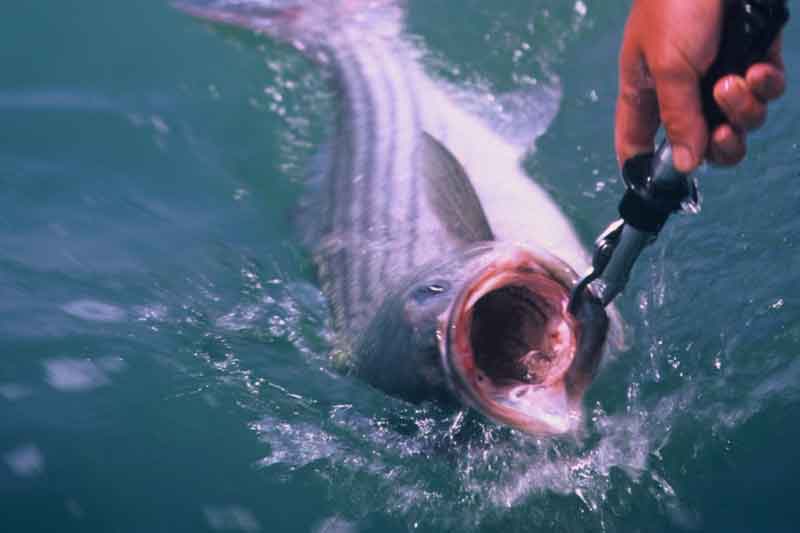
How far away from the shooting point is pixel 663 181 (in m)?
1.84

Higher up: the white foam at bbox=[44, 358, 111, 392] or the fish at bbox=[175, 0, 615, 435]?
the fish at bbox=[175, 0, 615, 435]

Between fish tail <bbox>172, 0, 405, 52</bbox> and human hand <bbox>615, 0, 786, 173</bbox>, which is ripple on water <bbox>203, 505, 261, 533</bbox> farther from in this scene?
fish tail <bbox>172, 0, 405, 52</bbox>

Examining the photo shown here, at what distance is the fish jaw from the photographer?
7.17 feet

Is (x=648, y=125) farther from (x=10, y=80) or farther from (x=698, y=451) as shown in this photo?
(x=10, y=80)

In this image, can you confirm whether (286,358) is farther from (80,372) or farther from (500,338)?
(500,338)

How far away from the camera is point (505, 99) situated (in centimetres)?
443

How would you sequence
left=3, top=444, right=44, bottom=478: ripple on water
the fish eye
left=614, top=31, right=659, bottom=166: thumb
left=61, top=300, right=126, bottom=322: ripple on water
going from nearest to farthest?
left=614, top=31, right=659, bottom=166: thumb, the fish eye, left=3, top=444, right=44, bottom=478: ripple on water, left=61, top=300, right=126, bottom=322: ripple on water

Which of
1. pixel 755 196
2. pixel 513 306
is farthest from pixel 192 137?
pixel 755 196

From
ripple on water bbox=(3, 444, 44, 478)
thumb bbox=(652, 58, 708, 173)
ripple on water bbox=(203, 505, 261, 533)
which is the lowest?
ripple on water bbox=(203, 505, 261, 533)

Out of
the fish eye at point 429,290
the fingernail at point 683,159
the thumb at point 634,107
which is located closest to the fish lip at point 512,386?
the fish eye at point 429,290

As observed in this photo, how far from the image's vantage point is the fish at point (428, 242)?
227 centimetres

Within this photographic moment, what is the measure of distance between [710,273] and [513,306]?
129 centimetres

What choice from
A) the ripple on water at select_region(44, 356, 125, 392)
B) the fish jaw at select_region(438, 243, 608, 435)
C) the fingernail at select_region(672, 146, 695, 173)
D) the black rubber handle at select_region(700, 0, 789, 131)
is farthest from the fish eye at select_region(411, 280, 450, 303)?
the ripple on water at select_region(44, 356, 125, 392)

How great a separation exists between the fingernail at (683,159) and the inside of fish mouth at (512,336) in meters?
0.72
